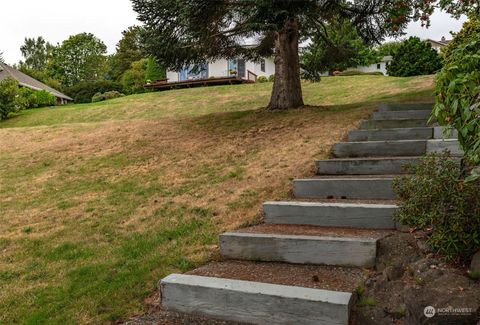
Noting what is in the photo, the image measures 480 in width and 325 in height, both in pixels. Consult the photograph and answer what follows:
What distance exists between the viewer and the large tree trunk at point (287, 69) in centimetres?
1114

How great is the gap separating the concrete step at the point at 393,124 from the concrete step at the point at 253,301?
4833mm

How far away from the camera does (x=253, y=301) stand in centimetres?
291

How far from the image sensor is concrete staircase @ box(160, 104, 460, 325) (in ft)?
9.20

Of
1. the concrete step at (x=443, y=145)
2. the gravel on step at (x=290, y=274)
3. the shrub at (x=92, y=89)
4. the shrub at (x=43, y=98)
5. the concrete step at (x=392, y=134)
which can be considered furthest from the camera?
the shrub at (x=92, y=89)

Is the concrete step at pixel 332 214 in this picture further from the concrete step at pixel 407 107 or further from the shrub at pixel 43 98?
the shrub at pixel 43 98

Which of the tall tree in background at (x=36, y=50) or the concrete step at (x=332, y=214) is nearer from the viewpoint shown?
the concrete step at (x=332, y=214)

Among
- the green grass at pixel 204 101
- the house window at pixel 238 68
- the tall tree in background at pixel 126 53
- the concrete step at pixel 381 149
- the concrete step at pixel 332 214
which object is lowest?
the concrete step at pixel 332 214

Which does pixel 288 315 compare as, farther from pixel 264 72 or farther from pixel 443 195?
pixel 264 72

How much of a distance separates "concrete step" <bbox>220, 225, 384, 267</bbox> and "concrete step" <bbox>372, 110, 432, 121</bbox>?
442 cm

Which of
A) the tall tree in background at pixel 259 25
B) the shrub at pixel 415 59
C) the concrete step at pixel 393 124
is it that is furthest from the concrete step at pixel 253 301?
the shrub at pixel 415 59

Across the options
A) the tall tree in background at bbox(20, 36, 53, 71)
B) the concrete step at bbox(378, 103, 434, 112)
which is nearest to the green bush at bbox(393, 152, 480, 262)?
the concrete step at bbox(378, 103, 434, 112)

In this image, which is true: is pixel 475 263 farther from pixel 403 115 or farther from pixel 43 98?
pixel 43 98

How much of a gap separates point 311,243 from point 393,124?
4.35 metres

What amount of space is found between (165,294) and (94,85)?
139 ft
